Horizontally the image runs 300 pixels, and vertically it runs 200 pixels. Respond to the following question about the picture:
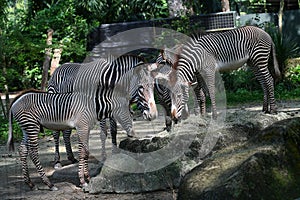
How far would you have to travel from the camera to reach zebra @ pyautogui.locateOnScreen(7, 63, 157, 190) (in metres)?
7.39

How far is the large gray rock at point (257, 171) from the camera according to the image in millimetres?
4656

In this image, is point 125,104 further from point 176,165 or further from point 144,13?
point 144,13

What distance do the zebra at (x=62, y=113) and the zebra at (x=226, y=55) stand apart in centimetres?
189

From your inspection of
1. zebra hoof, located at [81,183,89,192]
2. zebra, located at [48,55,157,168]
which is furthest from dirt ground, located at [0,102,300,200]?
zebra, located at [48,55,157,168]

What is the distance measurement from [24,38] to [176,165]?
709cm

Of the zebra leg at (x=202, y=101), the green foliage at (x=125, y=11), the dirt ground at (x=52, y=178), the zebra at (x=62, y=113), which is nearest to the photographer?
the dirt ground at (x=52, y=178)

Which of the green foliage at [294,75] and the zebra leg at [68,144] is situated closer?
the zebra leg at [68,144]

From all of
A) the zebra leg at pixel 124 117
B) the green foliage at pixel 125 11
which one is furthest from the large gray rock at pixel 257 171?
the green foliage at pixel 125 11

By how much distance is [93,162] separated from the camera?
9.09 m

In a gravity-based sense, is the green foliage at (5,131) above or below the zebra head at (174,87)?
below

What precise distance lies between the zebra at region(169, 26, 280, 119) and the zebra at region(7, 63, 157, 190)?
1890 mm

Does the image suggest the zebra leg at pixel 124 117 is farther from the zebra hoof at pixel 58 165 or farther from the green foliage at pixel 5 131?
the green foliage at pixel 5 131

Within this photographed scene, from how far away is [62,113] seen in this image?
7527 mm

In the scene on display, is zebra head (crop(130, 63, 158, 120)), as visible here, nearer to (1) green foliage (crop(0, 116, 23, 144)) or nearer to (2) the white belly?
(2) the white belly
